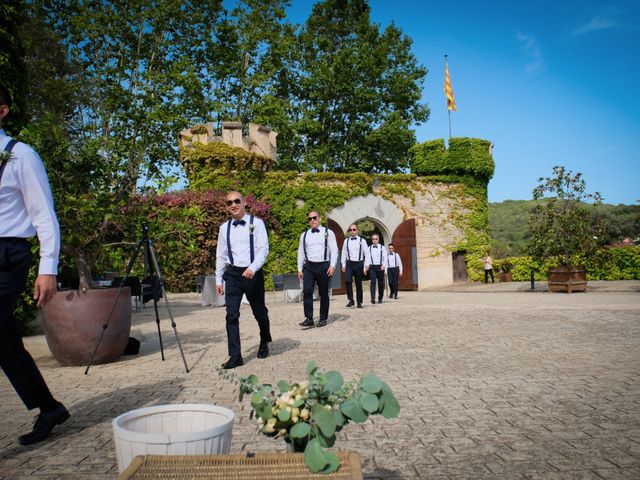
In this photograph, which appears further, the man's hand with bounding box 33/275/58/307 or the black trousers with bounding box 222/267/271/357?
the black trousers with bounding box 222/267/271/357

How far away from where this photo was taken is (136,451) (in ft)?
5.92

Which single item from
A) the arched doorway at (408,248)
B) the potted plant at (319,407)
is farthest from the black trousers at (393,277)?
the potted plant at (319,407)

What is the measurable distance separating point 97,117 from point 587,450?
2734cm

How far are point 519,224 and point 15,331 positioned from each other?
6031 centimetres

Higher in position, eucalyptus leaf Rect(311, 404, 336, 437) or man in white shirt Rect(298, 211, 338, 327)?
man in white shirt Rect(298, 211, 338, 327)

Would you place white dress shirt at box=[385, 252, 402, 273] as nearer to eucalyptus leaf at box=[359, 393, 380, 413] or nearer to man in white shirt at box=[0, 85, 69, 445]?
man in white shirt at box=[0, 85, 69, 445]

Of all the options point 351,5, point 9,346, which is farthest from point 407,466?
point 351,5

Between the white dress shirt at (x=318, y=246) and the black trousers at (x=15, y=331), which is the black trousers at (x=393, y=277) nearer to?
the white dress shirt at (x=318, y=246)

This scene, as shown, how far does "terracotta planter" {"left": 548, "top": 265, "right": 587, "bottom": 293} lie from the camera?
16.1 m

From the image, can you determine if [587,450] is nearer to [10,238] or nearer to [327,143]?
[10,238]

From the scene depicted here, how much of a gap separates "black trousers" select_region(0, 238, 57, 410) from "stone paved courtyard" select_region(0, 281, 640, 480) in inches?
12.7

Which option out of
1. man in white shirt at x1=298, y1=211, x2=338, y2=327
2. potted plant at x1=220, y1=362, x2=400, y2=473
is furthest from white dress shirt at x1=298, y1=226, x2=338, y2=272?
potted plant at x1=220, y1=362, x2=400, y2=473

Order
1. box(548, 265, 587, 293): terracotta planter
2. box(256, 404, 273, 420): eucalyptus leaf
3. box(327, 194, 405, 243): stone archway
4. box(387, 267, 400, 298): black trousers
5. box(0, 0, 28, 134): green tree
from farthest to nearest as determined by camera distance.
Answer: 1. box(327, 194, 405, 243): stone archway
2. box(387, 267, 400, 298): black trousers
3. box(548, 265, 587, 293): terracotta planter
4. box(0, 0, 28, 134): green tree
5. box(256, 404, 273, 420): eucalyptus leaf

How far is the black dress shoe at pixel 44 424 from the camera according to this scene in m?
3.20
